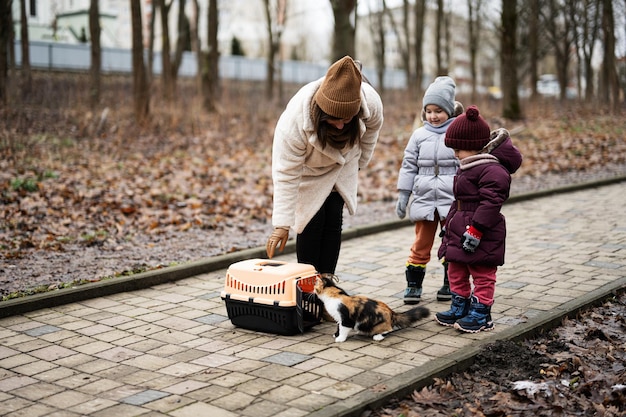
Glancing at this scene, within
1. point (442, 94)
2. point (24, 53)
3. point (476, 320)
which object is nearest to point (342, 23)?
point (442, 94)

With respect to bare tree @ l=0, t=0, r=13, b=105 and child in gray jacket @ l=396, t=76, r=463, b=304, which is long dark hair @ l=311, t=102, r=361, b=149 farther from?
bare tree @ l=0, t=0, r=13, b=105

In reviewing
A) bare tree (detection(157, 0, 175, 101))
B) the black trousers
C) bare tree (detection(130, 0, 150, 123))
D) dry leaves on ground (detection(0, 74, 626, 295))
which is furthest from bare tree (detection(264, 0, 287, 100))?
the black trousers

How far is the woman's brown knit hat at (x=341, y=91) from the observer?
4.52 m

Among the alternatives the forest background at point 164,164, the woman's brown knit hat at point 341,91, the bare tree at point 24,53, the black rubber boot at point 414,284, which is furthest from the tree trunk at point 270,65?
the woman's brown knit hat at point 341,91

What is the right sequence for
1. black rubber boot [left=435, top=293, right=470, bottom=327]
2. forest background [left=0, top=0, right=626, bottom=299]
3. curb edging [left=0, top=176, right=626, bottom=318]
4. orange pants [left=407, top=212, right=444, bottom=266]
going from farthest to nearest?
forest background [left=0, top=0, right=626, bottom=299], orange pants [left=407, top=212, right=444, bottom=266], curb edging [left=0, top=176, right=626, bottom=318], black rubber boot [left=435, top=293, right=470, bottom=327]

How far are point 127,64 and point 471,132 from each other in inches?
1564

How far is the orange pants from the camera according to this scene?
5754mm

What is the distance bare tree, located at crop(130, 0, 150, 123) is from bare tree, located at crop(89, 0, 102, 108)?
219 cm

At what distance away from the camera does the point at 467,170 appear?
188 inches

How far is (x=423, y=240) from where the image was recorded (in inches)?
227

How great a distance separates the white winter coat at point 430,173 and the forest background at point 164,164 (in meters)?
2.77

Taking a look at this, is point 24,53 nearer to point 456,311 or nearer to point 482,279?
point 456,311

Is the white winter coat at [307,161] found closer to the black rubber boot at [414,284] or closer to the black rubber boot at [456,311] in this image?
the black rubber boot at [414,284]

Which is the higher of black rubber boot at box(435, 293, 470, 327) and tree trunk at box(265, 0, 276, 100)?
tree trunk at box(265, 0, 276, 100)
